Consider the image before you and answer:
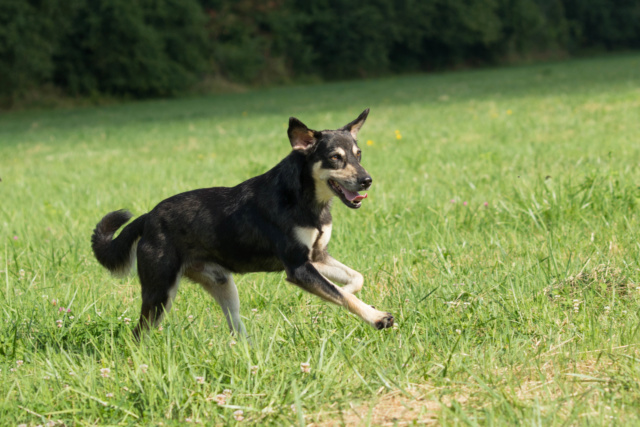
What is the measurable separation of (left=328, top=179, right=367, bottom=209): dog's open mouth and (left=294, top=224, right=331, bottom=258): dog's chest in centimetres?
18

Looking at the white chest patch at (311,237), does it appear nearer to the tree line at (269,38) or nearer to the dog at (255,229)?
the dog at (255,229)

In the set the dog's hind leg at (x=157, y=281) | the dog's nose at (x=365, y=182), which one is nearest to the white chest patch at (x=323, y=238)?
the dog's nose at (x=365, y=182)

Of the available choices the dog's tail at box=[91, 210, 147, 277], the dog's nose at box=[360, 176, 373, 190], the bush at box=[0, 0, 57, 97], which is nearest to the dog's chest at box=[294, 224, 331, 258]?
the dog's nose at box=[360, 176, 373, 190]

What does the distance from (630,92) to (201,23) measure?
2866cm

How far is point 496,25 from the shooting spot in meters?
53.4

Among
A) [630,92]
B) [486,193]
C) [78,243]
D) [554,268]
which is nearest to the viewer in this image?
[554,268]

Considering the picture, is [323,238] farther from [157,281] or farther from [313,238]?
[157,281]

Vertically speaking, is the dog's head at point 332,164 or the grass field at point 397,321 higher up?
the dog's head at point 332,164

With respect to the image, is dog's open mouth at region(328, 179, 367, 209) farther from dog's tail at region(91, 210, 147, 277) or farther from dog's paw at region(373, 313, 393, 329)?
dog's tail at region(91, 210, 147, 277)

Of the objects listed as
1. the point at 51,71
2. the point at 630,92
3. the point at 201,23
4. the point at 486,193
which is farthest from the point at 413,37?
the point at 486,193

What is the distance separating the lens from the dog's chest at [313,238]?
3512 millimetres

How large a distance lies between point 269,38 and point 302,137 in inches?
1674

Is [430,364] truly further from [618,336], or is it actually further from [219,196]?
[219,196]

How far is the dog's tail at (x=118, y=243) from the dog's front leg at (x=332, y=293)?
1.04 metres
